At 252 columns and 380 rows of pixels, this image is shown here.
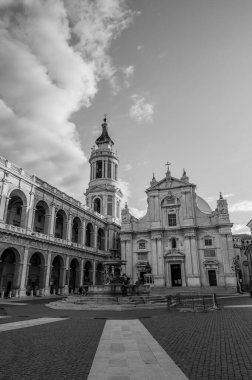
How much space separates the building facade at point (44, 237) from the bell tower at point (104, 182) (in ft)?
5.56

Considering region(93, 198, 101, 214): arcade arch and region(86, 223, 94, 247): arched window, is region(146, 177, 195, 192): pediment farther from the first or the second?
region(93, 198, 101, 214): arcade arch

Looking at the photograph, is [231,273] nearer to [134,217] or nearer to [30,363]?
[134,217]

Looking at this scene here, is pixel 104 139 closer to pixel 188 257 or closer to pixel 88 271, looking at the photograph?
pixel 88 271

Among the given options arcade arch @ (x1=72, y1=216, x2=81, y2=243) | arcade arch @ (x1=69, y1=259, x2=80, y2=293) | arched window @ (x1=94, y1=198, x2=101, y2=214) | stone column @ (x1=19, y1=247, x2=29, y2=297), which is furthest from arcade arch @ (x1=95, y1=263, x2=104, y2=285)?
stone column @ (x1=19, y1=247, x2=29, y2=297)

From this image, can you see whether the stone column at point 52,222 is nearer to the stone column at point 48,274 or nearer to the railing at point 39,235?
the railing at point 39,235

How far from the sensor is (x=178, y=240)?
48.4 meters

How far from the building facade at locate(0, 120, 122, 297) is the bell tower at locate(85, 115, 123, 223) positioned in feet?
5.56

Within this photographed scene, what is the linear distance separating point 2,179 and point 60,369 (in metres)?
28.5

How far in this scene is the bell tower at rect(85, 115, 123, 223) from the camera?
6003cm

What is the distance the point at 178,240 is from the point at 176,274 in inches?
228

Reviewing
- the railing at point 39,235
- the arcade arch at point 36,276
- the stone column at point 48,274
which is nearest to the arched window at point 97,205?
the railing at point 39,235

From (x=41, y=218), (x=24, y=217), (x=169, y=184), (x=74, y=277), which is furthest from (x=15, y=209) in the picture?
(x=169, y=184)

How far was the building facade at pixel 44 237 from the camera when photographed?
Answer: 31.7 m


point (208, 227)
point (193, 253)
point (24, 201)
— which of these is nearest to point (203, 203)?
point (208, 227)
